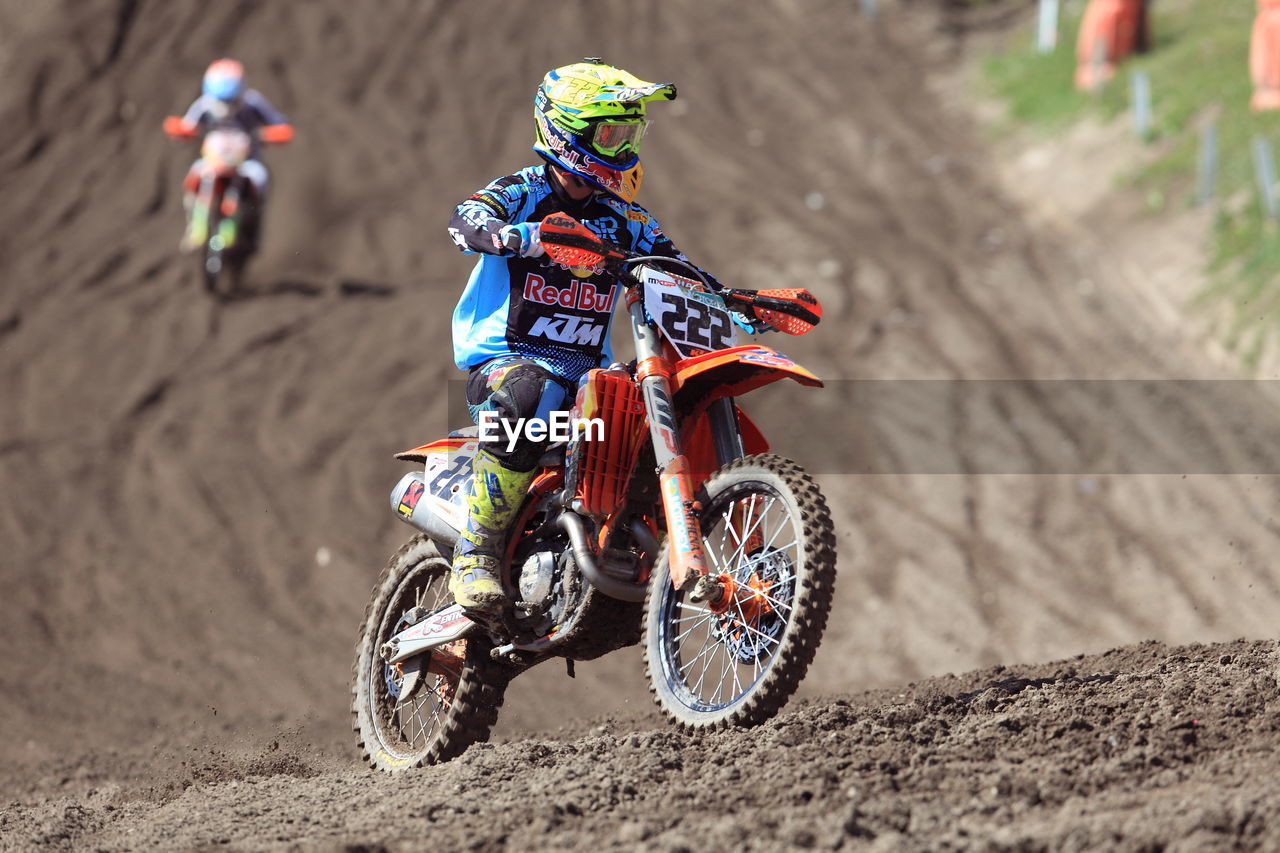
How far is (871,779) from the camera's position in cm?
365

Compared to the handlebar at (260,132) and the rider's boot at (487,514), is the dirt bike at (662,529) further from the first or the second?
the handlebar at (260,132)

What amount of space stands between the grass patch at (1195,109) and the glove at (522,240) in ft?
29.4

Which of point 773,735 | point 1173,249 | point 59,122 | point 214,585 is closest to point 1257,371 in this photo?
point 1173,249

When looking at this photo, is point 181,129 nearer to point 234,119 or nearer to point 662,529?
point 234,119

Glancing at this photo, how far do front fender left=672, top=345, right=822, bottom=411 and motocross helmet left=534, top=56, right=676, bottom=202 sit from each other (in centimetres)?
73

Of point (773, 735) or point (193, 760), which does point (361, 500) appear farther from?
point (773, 735)

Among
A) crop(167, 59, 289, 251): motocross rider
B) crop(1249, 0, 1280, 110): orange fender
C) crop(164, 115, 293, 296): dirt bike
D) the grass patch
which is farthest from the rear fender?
crop(1249, 0, 1280, 110): orange fender

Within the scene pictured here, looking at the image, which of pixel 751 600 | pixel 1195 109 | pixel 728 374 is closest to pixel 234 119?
pixel 1195 109

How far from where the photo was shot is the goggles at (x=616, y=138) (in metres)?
4.62

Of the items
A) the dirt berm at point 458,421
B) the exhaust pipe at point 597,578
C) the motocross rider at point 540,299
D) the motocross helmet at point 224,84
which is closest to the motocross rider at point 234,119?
the motocross helmet at point 224,84

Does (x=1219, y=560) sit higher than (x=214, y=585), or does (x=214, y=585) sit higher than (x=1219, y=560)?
(x=1219, y=560)

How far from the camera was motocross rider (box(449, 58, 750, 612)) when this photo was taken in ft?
15.3

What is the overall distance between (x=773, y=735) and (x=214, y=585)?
6479 mm

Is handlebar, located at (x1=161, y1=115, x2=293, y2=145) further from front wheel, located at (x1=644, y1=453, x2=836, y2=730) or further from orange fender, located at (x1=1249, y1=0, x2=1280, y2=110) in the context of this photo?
front wheel, located at (x1=644, y1=453, x2=836, y2=730)
